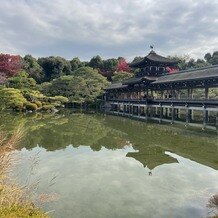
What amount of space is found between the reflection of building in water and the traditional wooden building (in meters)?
9.29

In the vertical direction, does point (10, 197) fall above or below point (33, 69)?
below

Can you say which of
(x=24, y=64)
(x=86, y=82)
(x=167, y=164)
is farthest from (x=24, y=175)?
(x=24, y=64)

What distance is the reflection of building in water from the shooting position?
13.9 metres

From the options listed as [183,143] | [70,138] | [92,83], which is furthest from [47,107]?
[183,143]

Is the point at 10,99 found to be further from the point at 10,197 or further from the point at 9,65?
the point at 10,197

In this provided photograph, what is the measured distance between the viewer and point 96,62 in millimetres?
84625

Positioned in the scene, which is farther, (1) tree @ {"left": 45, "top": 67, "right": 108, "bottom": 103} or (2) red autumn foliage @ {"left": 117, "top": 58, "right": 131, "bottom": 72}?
(2) red autumn foliage @ {"left": 117, "top": 58, "right": 131, "bottom": 72}

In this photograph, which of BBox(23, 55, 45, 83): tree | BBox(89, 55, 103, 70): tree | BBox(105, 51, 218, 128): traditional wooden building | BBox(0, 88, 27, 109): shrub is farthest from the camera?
BBox(89, 55, 103, 70): tree

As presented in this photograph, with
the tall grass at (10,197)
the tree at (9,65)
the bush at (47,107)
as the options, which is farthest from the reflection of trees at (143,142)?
the tree at (9,65)

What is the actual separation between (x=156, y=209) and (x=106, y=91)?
4809cm

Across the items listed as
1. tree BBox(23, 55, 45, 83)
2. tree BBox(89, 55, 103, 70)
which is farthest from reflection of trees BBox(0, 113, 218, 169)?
tree BBox(89, 55, 103, 70)

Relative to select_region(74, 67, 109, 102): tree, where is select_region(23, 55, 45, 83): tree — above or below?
above

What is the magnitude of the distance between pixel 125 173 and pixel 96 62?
243ft

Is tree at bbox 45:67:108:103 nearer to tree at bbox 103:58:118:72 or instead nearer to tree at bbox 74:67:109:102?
tree at bbox 74:67:109:102
